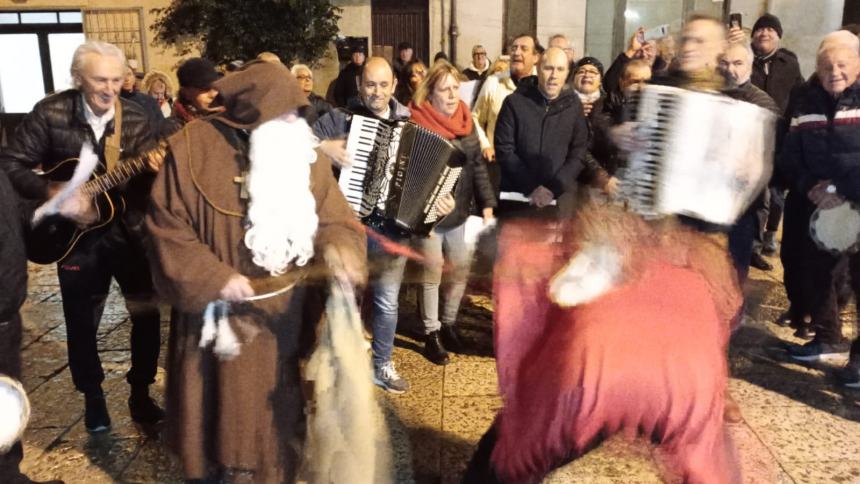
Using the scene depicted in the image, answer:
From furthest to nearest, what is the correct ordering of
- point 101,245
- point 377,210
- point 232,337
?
point 377,210 < point 101,245 < point 232,337

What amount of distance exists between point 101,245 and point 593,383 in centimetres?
257

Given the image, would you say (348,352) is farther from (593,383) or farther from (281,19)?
(281,19)

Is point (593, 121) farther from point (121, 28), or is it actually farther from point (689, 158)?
point (121, 28)

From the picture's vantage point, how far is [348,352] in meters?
2.73

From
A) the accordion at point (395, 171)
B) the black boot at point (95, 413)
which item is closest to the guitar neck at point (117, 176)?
the accordion at point (395, 171)

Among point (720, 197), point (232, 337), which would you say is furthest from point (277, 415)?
point (720, 197)

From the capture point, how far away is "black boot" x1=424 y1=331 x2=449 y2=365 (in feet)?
15.5

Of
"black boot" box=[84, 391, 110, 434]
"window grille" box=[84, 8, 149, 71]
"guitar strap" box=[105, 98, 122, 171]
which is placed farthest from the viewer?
"window grille" box=[84, 8, 149, 71]

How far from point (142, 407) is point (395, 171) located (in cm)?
186

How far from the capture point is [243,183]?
8.59ft

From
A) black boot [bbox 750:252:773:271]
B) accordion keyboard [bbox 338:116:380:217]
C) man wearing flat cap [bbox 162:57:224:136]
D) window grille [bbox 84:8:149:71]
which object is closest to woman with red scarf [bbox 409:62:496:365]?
accordion keyboard [bbox 338:116:380:217]

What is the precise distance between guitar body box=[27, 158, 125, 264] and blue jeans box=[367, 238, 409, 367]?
4.51ft

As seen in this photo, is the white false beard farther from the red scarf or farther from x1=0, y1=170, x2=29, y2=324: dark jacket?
the red scarf

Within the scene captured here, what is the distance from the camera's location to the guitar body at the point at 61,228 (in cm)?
336
